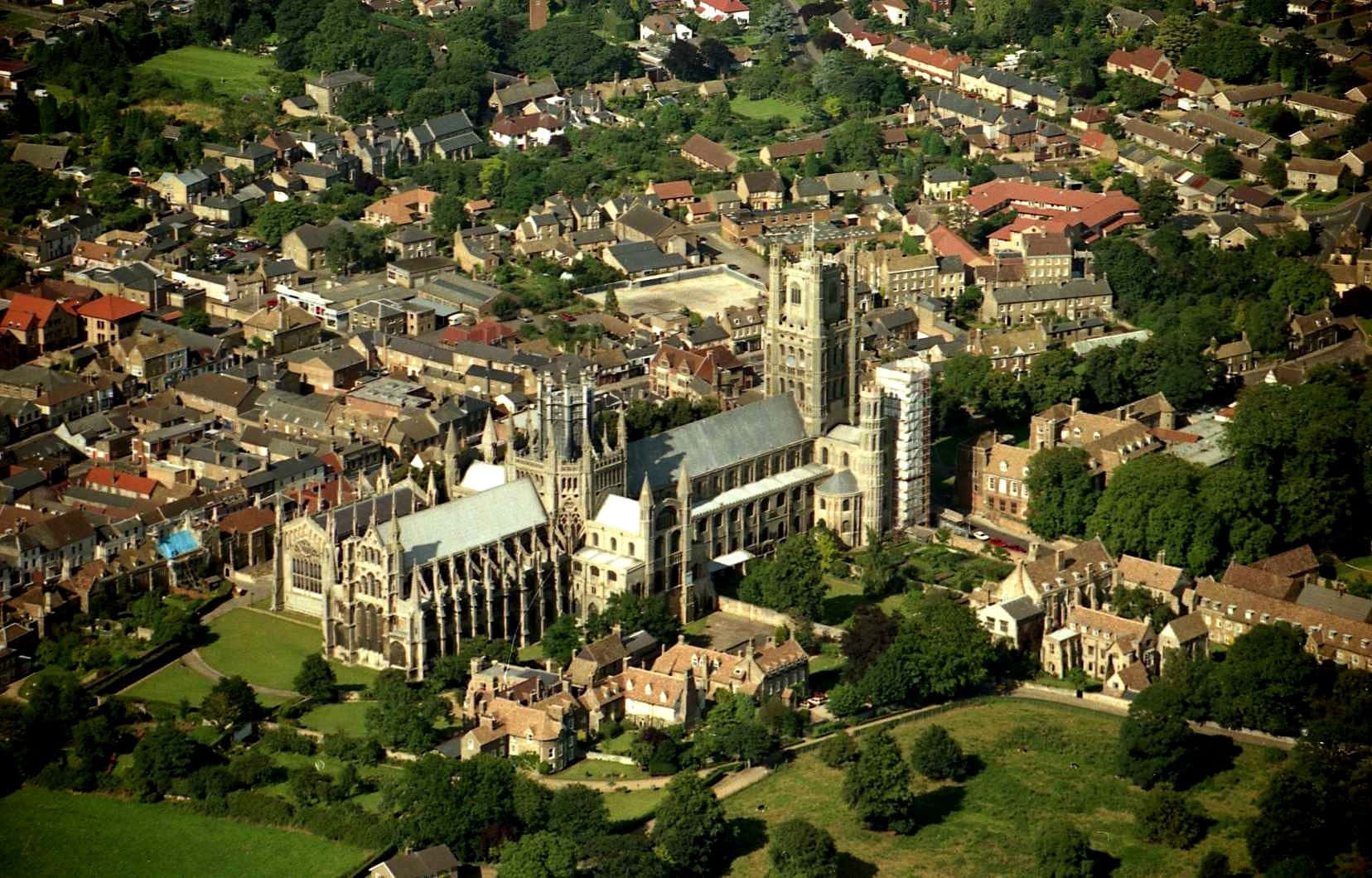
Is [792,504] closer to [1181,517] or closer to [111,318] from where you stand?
[1181,517]

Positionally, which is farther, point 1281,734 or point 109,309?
point 109,309

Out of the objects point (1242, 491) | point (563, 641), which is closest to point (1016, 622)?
point (1242, 491)

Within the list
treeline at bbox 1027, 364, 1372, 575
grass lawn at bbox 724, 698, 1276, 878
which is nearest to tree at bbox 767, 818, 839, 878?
grass lawn at bbox 724, 698, 1276, 878

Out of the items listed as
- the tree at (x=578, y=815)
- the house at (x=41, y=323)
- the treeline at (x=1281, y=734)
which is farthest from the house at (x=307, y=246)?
the tree at (x=578, y=815)

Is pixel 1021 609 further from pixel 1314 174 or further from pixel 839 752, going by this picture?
pixel 1314 174

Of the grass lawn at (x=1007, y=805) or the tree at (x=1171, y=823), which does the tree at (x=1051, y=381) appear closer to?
the grass lawn at (x=1007, y=805)

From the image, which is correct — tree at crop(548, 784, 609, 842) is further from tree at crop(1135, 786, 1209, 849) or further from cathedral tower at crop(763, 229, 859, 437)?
cathedral tower at crop(763, 229, 859, 437)
